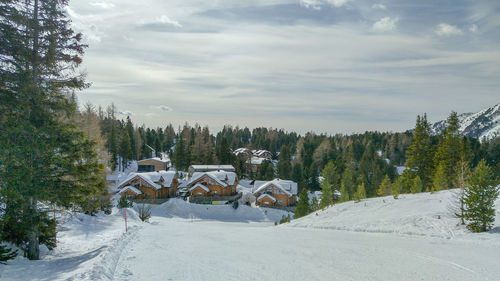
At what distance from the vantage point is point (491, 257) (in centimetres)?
1203

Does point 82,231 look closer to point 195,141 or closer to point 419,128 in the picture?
point 419,128

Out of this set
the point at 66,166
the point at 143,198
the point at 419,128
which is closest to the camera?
the point at 66,166

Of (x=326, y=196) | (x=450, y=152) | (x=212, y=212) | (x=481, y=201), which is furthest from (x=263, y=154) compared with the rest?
(x=481, y=201)

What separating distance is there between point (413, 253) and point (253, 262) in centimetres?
709

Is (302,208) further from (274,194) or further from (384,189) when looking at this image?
(274,194)

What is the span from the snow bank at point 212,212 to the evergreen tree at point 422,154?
2312 centimetres

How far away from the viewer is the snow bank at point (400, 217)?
57.6 feet

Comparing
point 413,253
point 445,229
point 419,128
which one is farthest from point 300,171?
point 413,253

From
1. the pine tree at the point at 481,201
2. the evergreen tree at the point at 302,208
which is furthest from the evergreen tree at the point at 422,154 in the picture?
the pine tree at the point at 481,201

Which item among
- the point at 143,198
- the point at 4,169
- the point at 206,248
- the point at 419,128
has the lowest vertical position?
the point at 143,198

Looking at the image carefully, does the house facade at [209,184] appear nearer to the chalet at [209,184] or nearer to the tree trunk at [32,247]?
the chalet at [209,184]

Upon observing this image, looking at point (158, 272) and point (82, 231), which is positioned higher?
point (158, 272)

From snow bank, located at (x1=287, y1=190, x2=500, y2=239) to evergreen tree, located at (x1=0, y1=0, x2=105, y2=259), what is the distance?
17412mm

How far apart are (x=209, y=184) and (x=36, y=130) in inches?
1799
